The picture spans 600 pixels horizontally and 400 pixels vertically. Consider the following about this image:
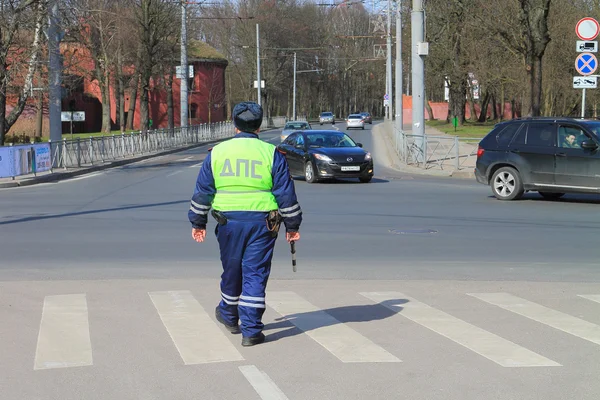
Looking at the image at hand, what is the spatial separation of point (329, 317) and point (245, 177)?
1.88 metres

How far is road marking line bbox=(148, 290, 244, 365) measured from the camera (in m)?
6.82

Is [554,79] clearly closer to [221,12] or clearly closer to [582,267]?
[582,267]

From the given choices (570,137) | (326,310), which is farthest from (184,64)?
(326,310)

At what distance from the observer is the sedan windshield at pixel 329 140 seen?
2638cm

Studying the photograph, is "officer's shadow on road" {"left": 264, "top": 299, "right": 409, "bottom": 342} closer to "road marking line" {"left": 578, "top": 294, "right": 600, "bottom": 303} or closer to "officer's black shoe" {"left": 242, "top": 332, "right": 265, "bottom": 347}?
"officer's black shoe" {"left": 242, "top": 332, "right": 265, "bottom": 347}

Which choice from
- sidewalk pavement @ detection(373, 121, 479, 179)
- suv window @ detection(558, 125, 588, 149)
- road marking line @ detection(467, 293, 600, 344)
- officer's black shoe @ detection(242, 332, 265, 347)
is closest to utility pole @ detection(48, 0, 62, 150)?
sidewalk pavement @ detection(373, 121, 479, 179)

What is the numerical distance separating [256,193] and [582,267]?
5.67 m

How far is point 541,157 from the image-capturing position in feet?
62.9

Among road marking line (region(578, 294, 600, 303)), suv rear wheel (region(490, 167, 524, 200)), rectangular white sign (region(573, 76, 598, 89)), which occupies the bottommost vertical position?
road marking line (region(578, 294, 600, 303))

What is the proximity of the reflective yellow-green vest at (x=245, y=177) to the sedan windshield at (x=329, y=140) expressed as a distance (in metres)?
19.1

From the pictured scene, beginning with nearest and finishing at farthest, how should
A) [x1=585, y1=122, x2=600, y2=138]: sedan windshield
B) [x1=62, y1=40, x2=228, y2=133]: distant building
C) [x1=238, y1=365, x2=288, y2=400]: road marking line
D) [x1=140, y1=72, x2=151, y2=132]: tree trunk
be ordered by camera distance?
[x1=238, y1=365, x2=288, y2=400]: road marking line < [x1=585, y1=122, x2=600, y2=138]: sedan windshield < [x1=140, y1=72, x2=151, y2=132]: tree trunk < [x1=62, y1=40, x2=228, y2=133]: distant building

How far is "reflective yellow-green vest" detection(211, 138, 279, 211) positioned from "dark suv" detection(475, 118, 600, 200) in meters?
13.0

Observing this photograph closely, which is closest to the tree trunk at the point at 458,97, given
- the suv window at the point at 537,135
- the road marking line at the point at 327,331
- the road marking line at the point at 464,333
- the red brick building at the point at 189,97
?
the red brick building at the point at 189,97

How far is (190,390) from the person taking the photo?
5.93 meters
